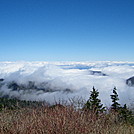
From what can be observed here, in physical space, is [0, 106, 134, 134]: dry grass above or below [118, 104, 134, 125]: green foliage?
above

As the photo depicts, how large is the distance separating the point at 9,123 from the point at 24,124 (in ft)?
2.83

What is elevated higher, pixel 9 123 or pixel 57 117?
pixel 57 117

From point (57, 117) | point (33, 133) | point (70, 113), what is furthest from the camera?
point (70, 113)

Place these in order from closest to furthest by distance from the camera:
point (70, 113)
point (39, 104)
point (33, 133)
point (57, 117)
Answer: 1. point (33, 133)
2. point (57, 117)
3. point (70, 113)
4. point (39, 104)

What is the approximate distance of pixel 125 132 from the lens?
17.6 feet

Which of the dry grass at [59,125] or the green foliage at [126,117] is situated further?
the green foliage at [126,117]

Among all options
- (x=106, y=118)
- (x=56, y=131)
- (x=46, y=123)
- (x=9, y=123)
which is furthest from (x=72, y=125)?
(x=9, y=123)

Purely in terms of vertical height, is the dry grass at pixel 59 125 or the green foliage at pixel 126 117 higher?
the dry grass at pixel 59 125

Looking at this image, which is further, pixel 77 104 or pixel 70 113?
pixel 77 104

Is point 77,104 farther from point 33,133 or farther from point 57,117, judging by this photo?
point 33,133

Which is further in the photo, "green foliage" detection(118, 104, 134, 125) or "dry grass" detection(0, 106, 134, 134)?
"green foliage" detection(118, 104, 134, 125)

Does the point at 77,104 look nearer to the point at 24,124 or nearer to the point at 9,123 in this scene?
the point at 24,124

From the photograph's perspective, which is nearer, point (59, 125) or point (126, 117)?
point (59, 125)

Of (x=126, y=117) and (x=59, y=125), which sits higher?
(x=59, y=125)
